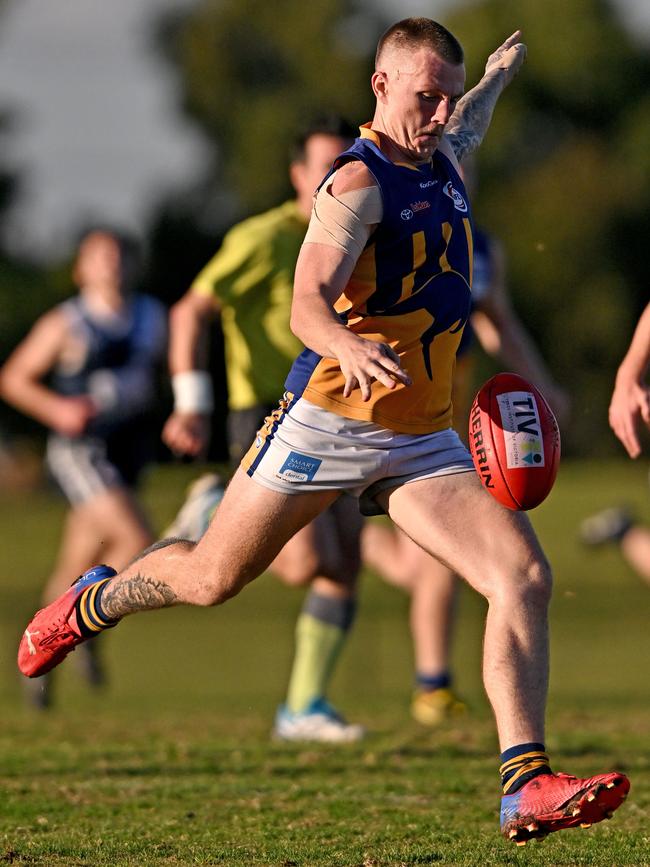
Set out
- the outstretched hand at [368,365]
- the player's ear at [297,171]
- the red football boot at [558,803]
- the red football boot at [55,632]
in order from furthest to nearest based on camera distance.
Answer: the player's ear at [297,171] → the red football boot at [55,632] → the red football boot at [558,803] → the outstretched hand at [368,365]

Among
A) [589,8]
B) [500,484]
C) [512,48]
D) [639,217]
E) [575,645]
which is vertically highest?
[589,8]

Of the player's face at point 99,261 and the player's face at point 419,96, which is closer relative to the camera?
the player's face at point 419,96

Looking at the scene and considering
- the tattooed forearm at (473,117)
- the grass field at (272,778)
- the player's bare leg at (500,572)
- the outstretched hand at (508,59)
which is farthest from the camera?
the outstretched hand at (508,59)

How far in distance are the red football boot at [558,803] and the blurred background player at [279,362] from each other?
3.23 meters

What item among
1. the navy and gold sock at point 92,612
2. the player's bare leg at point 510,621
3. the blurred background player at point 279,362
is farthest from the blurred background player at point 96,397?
the player's bare leg at point 510,621

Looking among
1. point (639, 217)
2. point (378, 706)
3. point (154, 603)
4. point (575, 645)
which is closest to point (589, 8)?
point (639, 217)

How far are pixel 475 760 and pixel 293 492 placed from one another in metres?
2.53

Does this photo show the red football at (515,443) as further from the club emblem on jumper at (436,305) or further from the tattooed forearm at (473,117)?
the tattooed forearm at (473,117)

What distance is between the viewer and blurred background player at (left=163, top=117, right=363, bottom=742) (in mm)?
8297

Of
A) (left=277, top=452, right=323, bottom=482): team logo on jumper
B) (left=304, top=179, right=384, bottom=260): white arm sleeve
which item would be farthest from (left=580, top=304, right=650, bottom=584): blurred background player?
(left=304, top=179, right=384, bottom=260): white arm sleeve

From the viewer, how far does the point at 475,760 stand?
7566mm

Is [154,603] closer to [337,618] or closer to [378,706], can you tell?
[337,618]

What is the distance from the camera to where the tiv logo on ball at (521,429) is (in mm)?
5445

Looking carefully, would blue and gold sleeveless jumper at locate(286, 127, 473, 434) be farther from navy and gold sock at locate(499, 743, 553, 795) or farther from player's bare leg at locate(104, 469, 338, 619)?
navy and gold sock at locate(499, 743, 553, 795)
